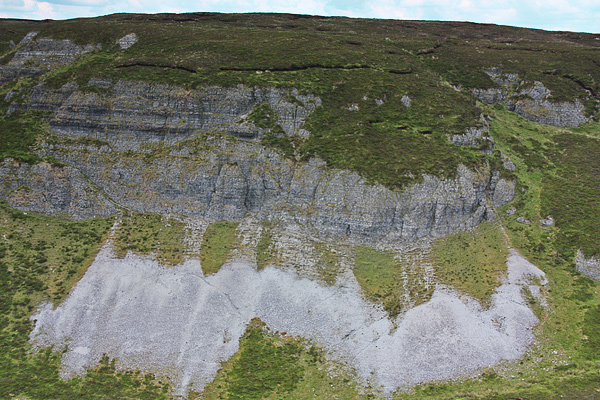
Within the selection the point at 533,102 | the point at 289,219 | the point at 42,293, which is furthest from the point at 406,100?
the point at 42,293

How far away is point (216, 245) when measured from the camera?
52.0 metres

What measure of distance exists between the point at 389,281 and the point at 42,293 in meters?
39.2

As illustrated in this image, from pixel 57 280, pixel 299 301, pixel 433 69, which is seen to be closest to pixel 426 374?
pixel 299 301

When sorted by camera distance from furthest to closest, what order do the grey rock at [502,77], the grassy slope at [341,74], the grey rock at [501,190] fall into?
the grey rock at [502,77]
the grassy slope at [341,74]
the grey rock at [501,190]

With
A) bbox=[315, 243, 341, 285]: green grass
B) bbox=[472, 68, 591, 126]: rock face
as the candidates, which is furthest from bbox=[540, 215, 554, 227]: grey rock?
bbox=[315, 243, 341, 285]: green grass

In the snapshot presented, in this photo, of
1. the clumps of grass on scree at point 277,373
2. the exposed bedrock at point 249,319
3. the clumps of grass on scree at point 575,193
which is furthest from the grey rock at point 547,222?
the clumps of grass on scree at point 277,373

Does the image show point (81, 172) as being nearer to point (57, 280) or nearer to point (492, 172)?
point (57, 280)

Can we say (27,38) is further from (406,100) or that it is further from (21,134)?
(406,100)

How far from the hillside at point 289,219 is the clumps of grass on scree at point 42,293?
21 cm

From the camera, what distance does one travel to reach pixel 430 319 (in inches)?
1742

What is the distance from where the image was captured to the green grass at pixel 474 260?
46.8 metres

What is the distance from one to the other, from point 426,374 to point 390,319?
6781mm

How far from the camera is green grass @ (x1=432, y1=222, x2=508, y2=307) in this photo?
4678 centimetres

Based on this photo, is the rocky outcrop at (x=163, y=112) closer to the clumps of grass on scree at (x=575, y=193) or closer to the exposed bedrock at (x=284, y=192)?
the exposed bedrock at (x=284, y=192)
